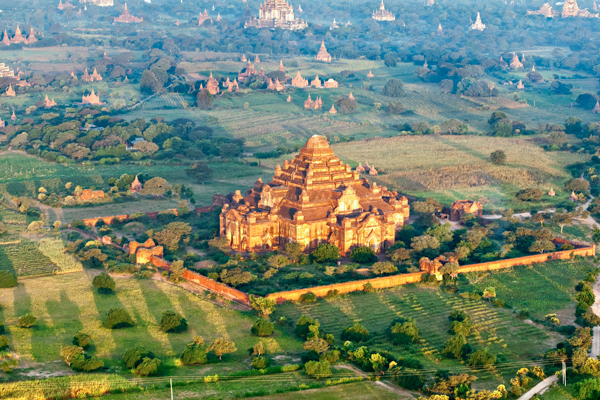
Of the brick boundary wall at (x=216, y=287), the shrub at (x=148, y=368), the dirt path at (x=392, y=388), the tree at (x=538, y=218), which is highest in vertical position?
the tree at (x=538, y=218)

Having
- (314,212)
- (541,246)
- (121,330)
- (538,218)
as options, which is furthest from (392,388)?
(538,218)

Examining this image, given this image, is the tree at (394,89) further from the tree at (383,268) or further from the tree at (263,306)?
the tree at (263,306)

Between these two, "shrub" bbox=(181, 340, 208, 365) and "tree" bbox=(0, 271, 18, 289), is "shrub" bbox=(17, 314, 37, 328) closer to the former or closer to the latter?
"tree" bbox=(0, 271, 18, 289)

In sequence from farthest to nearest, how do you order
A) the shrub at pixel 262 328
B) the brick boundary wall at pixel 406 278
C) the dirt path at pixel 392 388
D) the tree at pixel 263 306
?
the brick boundary wall at pixel 406 278 < the tree at pixel 263 306 < the shrub at pixel 262 328 < the dirt path at pixel 392 388

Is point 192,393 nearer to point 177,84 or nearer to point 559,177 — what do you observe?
point 559,177

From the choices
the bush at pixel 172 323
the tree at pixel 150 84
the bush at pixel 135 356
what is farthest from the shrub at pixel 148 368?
the tree at pixel 150 84

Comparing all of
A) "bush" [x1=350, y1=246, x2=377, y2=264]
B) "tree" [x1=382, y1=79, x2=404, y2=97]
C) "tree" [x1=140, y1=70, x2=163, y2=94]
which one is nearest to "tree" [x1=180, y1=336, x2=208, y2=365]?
"bush" [x1=350, y1=246, x2=377, y2=264]
